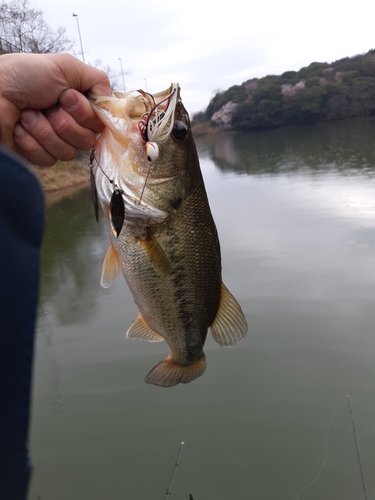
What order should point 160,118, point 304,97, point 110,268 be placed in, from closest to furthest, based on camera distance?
point 160,118 < point 110,268 < point 304,97

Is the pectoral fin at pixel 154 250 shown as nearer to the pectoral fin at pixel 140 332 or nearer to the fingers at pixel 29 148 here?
the pectoral fin at pixel 140 332

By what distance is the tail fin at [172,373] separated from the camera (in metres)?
1.87

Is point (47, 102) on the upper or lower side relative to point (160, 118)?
upper

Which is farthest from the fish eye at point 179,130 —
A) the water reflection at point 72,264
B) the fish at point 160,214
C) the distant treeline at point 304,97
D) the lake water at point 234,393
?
the distant treeline at point 304,97

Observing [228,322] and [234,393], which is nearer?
[228,322]

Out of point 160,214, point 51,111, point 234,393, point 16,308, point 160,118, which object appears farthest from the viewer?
point 234,393

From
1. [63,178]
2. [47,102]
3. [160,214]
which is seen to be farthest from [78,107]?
[63,178]

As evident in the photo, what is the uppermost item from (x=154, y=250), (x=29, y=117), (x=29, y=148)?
(x=29, y=117)

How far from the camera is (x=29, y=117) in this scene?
1.68 metres

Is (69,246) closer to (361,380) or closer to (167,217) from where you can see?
(361,380)

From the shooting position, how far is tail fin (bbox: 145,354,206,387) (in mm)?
1869

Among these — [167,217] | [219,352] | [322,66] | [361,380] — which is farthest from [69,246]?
[322,66]

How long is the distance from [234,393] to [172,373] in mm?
2381

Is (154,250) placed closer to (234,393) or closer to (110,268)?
(110,268)
